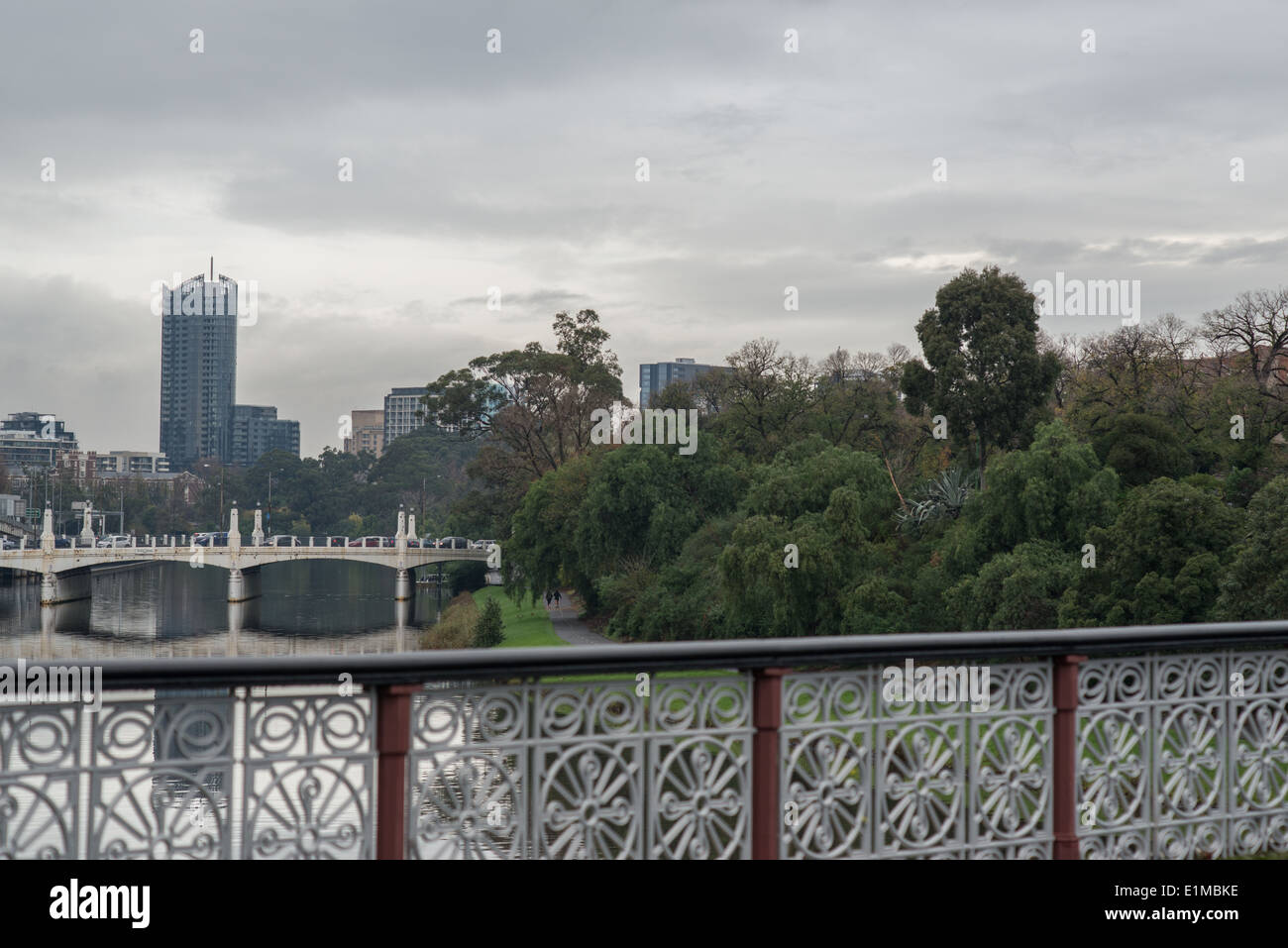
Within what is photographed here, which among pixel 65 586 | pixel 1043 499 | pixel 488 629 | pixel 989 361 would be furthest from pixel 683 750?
pixel 65 586

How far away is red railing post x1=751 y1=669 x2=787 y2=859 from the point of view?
9.93 feet

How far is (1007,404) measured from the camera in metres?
25.3

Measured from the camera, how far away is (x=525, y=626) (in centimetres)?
3634

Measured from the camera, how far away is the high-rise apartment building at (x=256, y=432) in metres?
124

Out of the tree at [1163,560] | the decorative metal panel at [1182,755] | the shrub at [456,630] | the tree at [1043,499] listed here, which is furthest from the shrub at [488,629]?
the decorative metal panel at [1182,755]

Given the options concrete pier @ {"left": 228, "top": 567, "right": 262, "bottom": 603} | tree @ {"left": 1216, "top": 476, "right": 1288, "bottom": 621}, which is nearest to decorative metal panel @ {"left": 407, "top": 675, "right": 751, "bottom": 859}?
tree @ {"left": 1216, "top": 476, "right": 1288, "bottom": 621}

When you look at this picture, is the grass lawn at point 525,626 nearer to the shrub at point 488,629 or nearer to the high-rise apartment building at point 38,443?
the shrub at point 488,629

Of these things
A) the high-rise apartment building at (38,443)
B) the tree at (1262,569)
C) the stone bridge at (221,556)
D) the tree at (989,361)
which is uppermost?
the high-rise apartment building at (38,443)

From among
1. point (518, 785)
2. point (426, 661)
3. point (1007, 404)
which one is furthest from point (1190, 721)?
point (1007, 404)

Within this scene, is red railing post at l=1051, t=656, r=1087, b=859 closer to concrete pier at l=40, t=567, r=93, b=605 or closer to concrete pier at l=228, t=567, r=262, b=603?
concrete pier at l=228, t=567, r=262, b=603

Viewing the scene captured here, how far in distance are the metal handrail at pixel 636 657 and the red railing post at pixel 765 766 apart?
7cm

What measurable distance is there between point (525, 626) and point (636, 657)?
3397 centimetres

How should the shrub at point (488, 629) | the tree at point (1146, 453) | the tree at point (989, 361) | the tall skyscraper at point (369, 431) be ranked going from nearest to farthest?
the tree at point (1146, 453)
the tree at point (989, 361)
the shrub at point (488, 629)
the tall skyscraper at point (369, 431)
